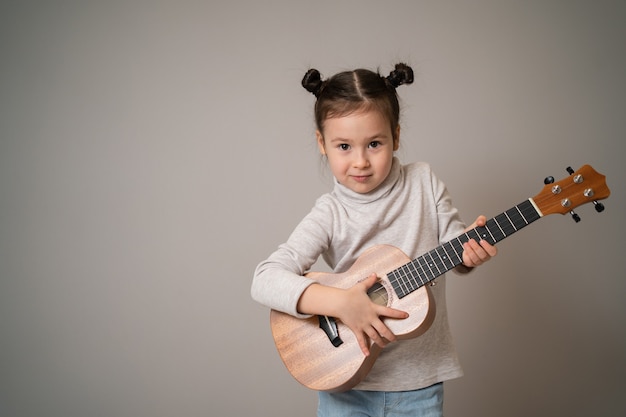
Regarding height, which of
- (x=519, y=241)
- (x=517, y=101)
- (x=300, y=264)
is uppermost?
(x=517, y=101)

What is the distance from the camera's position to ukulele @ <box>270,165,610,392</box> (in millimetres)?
1442

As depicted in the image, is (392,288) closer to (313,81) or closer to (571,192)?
(571,192)

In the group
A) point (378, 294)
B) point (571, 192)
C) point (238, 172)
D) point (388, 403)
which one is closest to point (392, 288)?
point (378, 294)

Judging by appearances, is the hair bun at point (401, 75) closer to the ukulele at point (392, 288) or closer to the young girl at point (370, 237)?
the young girl at point (370, 237)

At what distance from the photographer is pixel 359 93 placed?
1.63 metres

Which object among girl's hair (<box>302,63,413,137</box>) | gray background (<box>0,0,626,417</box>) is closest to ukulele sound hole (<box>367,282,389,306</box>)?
girl's hair (<box>302,63,413,137</box>)

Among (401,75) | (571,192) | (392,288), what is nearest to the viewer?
(571,192)

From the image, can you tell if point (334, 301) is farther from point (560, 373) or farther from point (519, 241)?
point (560, 373)

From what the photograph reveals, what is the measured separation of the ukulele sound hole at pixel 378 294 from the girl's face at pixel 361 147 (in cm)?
29

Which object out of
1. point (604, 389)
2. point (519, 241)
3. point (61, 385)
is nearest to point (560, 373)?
point (604, 389)

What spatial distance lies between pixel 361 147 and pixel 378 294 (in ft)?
1.40

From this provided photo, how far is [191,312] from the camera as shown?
2678 millimetres

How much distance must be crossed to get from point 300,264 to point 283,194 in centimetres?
98

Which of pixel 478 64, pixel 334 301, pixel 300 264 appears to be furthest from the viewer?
pixel 478 64
